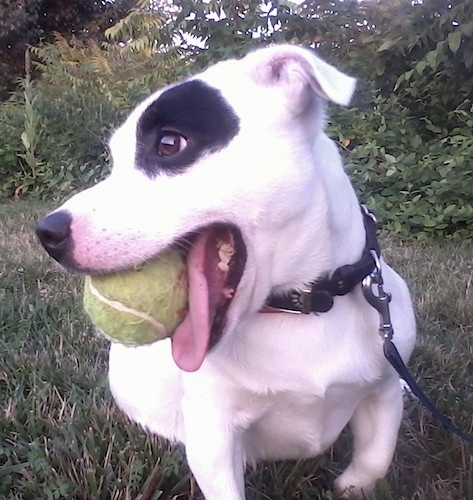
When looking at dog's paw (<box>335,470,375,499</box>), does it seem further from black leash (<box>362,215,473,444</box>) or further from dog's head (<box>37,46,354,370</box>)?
dog's head (<box>37,46,354,370</box>)

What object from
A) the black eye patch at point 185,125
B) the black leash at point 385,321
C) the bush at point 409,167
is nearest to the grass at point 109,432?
the black leash at point 385,321

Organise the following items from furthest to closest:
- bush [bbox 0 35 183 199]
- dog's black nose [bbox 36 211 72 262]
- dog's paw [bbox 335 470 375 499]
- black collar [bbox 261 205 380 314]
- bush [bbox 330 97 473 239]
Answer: bush [bbox 0 35 183 199] → bush [bbox 330 97 473 239] → dog's paw [bbox 335 470 375 499] → black collar [bbox 261 205 380 314] → dog's black nose [bbox 36 211 72 262]

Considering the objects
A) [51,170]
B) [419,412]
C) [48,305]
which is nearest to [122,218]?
[419,412]

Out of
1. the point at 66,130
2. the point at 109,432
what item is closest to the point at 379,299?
the point at 109,432

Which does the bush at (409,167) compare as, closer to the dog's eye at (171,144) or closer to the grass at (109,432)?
the grass at (109,432)

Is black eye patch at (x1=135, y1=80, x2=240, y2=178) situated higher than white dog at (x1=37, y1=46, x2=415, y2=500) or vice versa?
black eye patch at (x1=135, y1=80, x2=240, y2=178)

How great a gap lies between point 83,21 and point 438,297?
33.4ft

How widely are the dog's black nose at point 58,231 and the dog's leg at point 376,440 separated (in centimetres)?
76

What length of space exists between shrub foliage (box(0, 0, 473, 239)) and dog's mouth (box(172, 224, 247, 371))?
2.98 metres

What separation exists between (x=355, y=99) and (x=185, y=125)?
378cm

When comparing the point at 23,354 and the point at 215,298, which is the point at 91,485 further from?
the point at 23,354

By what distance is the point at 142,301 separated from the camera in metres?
1.29

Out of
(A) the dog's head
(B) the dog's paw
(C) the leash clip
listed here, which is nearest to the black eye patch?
(A) the dog's head

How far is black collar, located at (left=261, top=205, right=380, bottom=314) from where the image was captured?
1.41m
